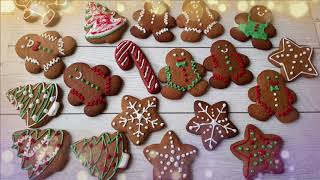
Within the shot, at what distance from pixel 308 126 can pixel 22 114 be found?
1005 millimetres

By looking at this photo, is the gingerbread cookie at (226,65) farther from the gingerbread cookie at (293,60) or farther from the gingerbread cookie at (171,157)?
the gingerbread cookie at (171,157)

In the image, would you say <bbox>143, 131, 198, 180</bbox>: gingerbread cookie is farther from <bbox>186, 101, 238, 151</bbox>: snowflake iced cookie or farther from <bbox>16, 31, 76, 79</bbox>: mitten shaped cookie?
<bbox>16, 31, 76, 79</bbox>: mitten shaped cookie

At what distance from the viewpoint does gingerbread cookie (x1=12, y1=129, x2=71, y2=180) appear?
119 centimetres

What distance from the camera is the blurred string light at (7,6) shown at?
4.91ft

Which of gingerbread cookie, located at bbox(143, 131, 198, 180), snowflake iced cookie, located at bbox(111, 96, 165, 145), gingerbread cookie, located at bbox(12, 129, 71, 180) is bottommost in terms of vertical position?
gingerbread cookie, located at bbox(12, 129, 71, 180)

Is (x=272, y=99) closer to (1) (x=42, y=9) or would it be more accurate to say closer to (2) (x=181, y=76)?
(2) (x=181, y=76)

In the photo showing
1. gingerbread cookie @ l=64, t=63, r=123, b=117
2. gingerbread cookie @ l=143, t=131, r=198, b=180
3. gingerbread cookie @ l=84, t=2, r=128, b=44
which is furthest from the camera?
gingerbread cookie @ l=84, t=2, r=128, b=44

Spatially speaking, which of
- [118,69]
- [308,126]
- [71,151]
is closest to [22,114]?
[71,151]

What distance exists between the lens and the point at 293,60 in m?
1.39

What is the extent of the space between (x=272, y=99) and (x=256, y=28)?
314mm

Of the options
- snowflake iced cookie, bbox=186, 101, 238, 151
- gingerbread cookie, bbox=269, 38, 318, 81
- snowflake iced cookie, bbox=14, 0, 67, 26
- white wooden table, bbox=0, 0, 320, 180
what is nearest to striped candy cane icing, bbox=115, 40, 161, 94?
white wooden table, bbox=0, 0, 320, 180

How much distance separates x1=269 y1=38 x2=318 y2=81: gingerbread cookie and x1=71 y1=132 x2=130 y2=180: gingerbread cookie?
65 centimetres

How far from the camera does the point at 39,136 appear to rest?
4.06 feet

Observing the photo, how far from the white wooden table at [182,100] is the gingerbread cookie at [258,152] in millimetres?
25
